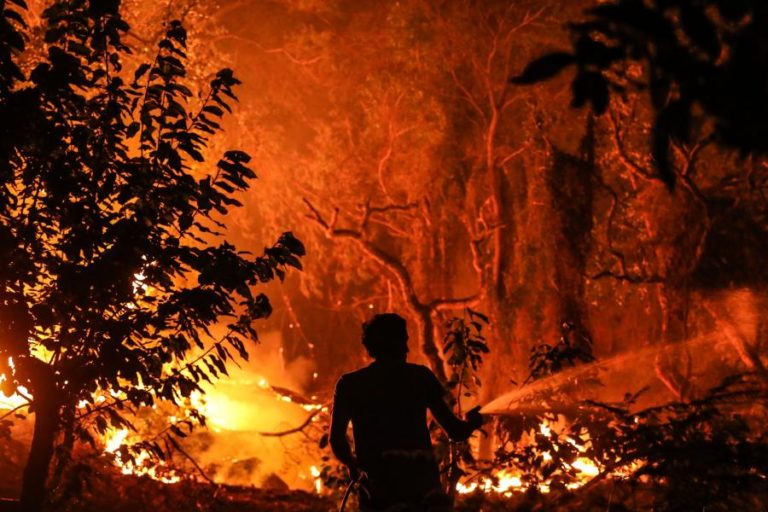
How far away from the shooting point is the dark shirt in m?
4.05

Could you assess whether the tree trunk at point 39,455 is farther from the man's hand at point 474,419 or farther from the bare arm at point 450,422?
the man's hand at point 474,419

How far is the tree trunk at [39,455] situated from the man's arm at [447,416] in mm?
2278

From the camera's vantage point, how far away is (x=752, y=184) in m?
11.0

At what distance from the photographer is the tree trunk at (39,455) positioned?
15.9 feet

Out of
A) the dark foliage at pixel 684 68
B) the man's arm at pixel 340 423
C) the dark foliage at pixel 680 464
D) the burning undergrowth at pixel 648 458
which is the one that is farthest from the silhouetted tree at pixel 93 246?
the dark foliage at pixel 684 68

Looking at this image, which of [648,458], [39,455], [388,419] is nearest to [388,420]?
[388,419]

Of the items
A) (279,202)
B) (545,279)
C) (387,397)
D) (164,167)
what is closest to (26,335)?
(164,167)

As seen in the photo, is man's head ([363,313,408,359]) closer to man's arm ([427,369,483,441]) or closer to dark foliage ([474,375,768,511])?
man's arm ([427,369,483,441])

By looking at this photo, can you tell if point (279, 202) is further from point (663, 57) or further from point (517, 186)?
point (663, 57)

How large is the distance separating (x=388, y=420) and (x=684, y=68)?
2571mm

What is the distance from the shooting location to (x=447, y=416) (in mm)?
4328

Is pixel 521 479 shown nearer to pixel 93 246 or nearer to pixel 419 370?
pixel 419 370

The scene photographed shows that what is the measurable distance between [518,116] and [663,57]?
47.0 ft

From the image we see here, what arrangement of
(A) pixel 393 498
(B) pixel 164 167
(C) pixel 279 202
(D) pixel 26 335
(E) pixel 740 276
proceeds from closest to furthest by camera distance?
(A) pixel 393 498, (D) pixel 26 335, (B) pixel 164 167, (E) pixel 740 276, (C) pixel 279 202
